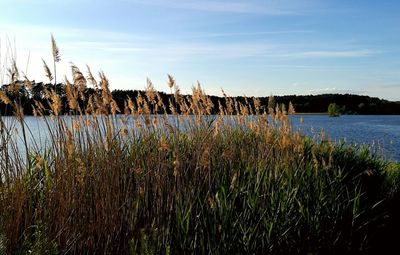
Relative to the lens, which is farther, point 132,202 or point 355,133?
point 355,133

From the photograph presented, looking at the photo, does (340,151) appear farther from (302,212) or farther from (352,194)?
(302,212)

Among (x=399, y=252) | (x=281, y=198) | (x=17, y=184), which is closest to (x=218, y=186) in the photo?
(x=281, y=198)

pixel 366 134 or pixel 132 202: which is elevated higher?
pixel 132 202

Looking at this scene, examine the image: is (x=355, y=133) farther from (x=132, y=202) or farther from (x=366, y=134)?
(x=132, y=202)

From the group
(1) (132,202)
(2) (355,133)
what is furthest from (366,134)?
(1) (132,202)

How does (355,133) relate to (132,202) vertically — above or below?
below

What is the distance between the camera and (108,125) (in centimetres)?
438

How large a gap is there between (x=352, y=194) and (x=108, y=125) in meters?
3.64

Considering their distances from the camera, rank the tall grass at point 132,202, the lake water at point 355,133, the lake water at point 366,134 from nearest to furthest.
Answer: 1. the tall grass at point 132,202
2. the lake water at point 355,133
3. the lake water at point 366,134

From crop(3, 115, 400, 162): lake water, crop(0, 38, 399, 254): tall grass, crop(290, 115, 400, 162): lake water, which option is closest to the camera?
crop(0, 38, 399, 254): tall grass

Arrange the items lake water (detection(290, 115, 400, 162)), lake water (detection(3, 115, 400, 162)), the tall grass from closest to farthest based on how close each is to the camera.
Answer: the tall grass, lake water (detection(3, 115, 400, 162)), lake water (detection(290, 115, 400, 162))

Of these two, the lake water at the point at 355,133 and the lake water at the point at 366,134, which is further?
the lake water at the point at 366,134

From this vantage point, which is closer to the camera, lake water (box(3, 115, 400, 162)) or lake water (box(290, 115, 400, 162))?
lake water (box(3, 115, 400, 162))

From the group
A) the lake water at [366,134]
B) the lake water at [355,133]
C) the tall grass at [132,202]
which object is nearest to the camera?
the tall grass at [132,202]
